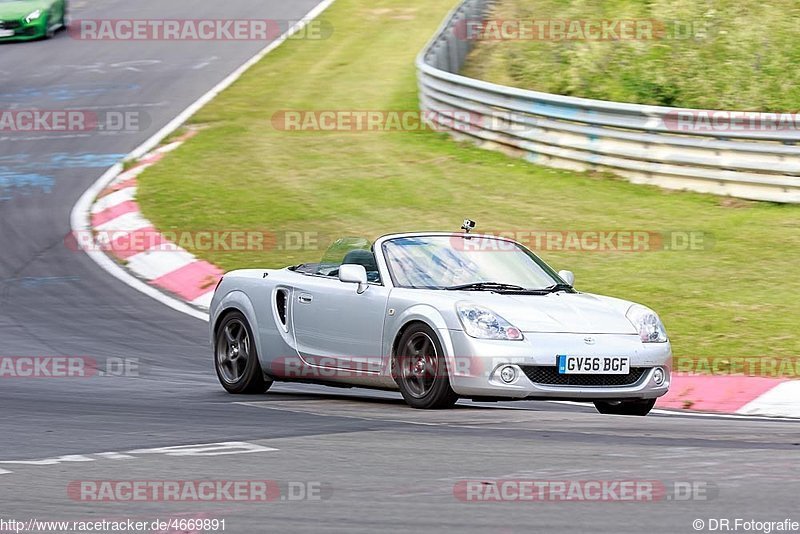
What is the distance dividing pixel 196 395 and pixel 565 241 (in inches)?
253

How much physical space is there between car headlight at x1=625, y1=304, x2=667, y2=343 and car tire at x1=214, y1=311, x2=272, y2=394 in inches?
107

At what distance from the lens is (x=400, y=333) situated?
8938mm

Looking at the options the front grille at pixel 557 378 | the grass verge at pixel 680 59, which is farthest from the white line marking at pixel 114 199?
the front grille at pixel 557 378

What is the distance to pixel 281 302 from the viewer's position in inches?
395

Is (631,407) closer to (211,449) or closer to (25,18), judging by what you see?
(211,449)

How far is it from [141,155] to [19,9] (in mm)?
9602

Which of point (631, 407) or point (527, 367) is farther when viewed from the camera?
point (631, 407)

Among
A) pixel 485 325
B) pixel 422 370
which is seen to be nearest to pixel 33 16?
pixel 422 370

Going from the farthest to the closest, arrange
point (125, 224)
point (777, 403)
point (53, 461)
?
point (125, 224) < point (777, 403) < point (53, 461)

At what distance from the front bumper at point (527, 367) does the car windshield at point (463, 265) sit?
29.5 inches

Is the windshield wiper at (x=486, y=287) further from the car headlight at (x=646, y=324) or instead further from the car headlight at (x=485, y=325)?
the car headlight at (x=646, y=324)

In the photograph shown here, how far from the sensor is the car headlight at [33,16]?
29.5 meters

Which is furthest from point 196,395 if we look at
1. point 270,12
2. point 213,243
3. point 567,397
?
point 270,12

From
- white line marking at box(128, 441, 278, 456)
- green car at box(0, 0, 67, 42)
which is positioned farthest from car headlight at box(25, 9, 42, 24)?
white line marking at box(128, 441, 278, 456)
